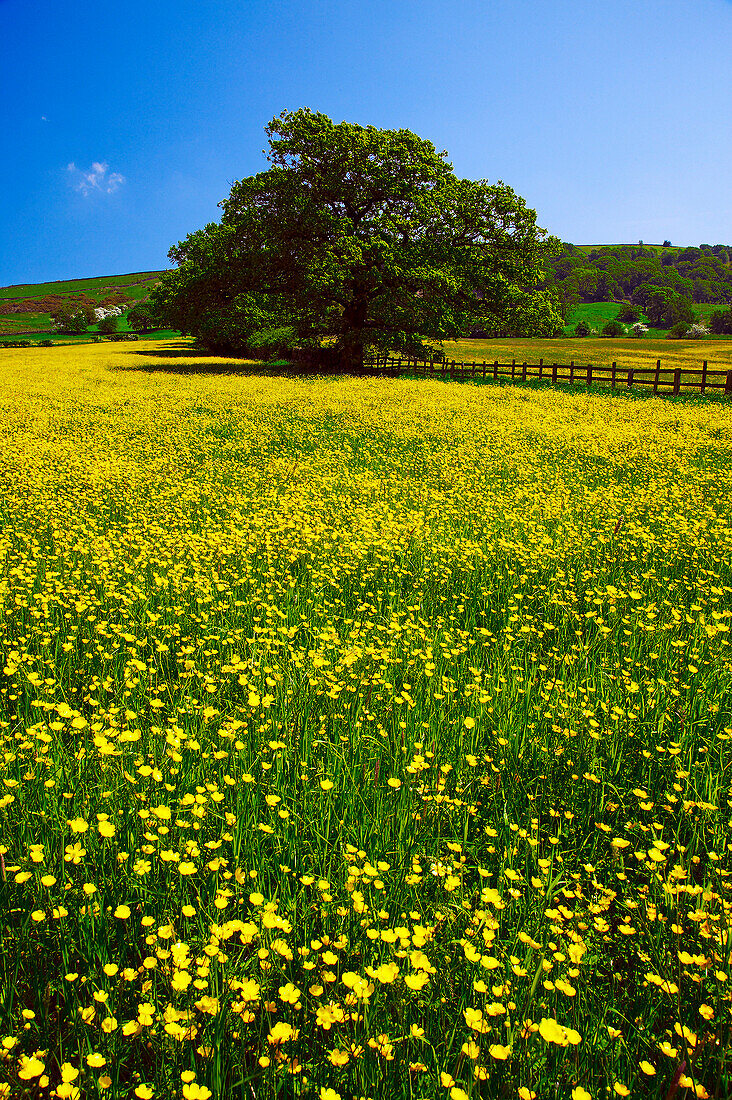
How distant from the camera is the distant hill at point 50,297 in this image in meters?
117

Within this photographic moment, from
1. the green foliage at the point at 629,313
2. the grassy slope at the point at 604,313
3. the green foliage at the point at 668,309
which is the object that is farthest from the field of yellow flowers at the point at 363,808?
the green foliage at the point at 629,313

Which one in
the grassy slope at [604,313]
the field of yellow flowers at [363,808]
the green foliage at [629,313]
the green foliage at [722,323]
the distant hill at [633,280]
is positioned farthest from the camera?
the distant hill at [633,280]

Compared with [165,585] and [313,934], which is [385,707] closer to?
[313,934]

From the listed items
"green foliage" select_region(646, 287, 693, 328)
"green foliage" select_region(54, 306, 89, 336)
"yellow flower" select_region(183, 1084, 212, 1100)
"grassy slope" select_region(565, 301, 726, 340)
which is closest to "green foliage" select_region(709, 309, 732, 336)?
"grassy slope" select_region(565, 301, 726, 340)

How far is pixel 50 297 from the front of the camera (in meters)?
157

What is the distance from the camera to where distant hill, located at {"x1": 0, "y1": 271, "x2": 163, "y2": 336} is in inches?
4592

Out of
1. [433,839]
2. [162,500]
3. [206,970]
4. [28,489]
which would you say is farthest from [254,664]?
[28,489]

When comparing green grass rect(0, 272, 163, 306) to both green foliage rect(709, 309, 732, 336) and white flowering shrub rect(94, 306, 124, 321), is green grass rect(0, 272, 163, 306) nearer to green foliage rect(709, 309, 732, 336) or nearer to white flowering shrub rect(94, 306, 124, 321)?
white flowering shrub rect(94, 306, 124, 321)

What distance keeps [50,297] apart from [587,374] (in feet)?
559

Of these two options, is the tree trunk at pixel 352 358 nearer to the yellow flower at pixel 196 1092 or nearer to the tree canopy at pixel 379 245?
the tree canopy at pixel 379 245

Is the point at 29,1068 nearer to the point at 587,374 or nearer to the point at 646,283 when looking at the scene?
the point at 587,374

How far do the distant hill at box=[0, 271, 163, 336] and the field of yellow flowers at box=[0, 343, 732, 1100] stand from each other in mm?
118399

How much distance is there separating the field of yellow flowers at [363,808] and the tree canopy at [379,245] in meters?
29.2

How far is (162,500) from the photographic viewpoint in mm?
8320
